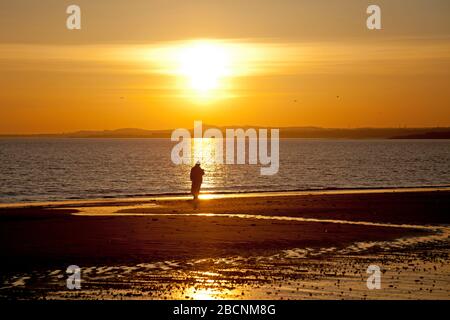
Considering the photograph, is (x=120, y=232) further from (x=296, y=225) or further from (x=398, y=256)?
(x=398, y=256)

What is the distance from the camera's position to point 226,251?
2628 centimetres

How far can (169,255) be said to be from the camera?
2523 cm

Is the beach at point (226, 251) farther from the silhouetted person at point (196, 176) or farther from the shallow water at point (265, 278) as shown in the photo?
the silhouetted person at point (196, 176)

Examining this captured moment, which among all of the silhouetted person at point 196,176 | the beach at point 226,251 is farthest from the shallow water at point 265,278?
the silhouetted person at point 196,176

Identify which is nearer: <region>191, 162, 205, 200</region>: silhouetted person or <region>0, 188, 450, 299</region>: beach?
<region>0, 188, 450, 299</region>: beach

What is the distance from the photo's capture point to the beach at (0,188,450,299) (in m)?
19.7

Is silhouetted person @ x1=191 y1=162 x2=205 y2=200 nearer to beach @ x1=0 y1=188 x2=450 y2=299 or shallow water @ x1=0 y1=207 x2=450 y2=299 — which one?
beach @ x1=0 y1=188 x2=450 y2=299

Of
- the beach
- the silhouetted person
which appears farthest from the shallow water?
the silhouetted person

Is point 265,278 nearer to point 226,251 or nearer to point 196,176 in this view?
point 226,251

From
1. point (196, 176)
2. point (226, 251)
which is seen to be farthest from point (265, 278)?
point (196, 176)

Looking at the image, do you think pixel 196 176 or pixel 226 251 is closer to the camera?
pixel 226 251
